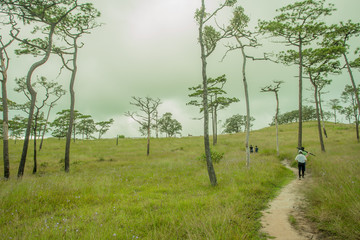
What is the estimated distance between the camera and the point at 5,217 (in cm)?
472

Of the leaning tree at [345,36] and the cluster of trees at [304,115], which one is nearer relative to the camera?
the leaning tree at [345,36]

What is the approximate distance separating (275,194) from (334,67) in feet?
62.4

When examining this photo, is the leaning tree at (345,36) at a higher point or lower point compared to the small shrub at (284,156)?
higher

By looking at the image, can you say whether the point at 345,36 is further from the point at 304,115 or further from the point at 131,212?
the point at 304,115

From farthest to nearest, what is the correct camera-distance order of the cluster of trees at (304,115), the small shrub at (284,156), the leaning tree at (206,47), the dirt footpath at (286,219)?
the cluster of trees at (304,115) → the small shrub at (284,156) → the leaning tree at (206,47) → the dirt footpath at (286,219)

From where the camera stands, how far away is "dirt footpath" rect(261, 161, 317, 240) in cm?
395

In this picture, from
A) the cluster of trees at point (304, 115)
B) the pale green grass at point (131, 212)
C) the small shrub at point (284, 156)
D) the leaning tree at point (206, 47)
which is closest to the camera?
the pale green grass at point (131, 212)

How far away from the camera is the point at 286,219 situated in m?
4.78

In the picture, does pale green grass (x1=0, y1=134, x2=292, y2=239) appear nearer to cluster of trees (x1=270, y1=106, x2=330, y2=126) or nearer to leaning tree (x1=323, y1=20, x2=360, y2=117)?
leaning tree (x1=323, y1=20, x2=360, y2=117)

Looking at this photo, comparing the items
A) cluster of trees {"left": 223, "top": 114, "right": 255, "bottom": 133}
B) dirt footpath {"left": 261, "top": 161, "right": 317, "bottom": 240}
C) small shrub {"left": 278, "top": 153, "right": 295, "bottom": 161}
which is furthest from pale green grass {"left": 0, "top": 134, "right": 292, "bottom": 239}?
cluster of trees {"left": 223, "top": 114, "right": 255, "bottom": 133}

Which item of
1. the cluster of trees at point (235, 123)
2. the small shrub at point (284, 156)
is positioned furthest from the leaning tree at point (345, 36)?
the cluster of trees at point (235, 123)

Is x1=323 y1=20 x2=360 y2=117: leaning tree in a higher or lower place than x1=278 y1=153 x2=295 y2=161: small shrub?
higher

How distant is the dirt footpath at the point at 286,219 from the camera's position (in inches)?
155

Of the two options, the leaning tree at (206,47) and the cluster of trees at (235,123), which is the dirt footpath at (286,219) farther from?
the cluster of trees at (235,123)
